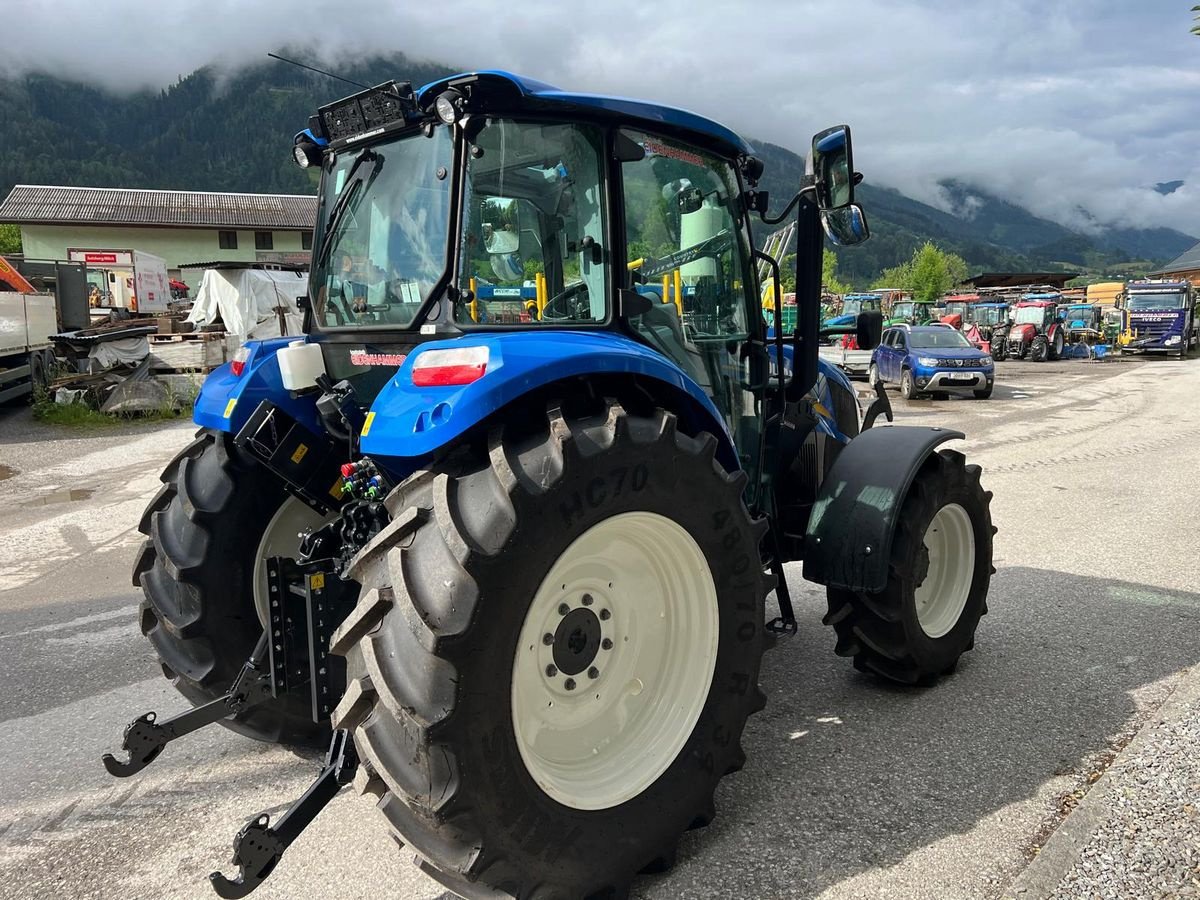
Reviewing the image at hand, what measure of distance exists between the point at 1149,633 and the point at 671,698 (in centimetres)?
329

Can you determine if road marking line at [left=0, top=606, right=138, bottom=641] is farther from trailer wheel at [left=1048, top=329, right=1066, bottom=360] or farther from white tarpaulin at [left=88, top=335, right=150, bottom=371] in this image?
trailer wheel at [left=1048, top=329, right=1066, bottom=360]

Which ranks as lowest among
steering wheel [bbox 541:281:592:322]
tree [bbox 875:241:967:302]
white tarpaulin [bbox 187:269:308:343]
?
steering wheel [bbox 541:281:592:322]

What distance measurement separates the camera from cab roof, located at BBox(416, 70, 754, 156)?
107 inches

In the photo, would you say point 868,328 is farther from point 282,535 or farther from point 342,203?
point 282,535

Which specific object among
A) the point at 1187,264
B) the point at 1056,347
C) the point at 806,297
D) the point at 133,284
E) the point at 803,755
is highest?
the point at 1187,264

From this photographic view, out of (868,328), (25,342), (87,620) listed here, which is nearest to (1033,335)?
(25,342)

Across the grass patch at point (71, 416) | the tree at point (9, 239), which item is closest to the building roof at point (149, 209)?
the tree at point (9, 239)

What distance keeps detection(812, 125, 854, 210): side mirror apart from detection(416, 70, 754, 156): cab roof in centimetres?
35

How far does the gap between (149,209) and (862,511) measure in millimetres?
62609

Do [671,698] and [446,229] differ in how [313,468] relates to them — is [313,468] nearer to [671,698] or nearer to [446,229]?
[446,229]

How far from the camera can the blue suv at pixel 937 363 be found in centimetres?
1886

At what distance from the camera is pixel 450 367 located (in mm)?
2408

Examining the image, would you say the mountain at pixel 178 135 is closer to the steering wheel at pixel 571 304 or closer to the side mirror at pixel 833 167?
the side mirror at pixel 833 167

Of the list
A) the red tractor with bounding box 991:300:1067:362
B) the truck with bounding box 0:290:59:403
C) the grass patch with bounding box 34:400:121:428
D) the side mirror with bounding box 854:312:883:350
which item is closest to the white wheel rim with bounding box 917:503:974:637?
the side mirror with bounding box 854:312:883:350
